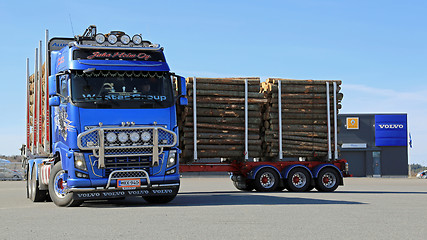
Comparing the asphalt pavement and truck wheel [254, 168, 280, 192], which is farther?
truck wheel [254, 168, 280, 192]

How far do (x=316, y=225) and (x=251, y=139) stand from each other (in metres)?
12.9

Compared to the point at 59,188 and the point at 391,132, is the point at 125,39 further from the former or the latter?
the point at 391,132

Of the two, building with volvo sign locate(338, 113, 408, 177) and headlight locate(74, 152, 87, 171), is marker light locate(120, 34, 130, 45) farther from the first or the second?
building with volvo sign locate(338, 113, 408, 177)

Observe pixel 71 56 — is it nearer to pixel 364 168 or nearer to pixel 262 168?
pixel 262 168

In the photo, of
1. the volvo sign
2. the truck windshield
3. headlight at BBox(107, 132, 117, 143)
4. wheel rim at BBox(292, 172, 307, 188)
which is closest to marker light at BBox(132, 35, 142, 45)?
the truck windshield

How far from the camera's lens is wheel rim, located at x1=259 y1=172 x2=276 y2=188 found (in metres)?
23.0

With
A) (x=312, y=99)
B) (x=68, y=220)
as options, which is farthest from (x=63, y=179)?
(x=312, y=99)

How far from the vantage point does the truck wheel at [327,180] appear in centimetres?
2339

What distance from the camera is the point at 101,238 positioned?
29.7 feet

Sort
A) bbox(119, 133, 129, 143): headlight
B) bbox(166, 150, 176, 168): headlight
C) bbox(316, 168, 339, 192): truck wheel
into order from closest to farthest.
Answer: bbox(119, 133, 129, 143): headlight, bbox(166, 150, 176, 168): headlight, bbox(316, 168, 339, 192): truck wheel

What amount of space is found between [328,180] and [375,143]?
130ft

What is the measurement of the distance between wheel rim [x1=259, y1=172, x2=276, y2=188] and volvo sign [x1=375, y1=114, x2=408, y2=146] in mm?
40604

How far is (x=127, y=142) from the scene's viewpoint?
14758mm

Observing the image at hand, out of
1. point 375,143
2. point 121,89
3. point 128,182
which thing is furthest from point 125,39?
point 375,143
